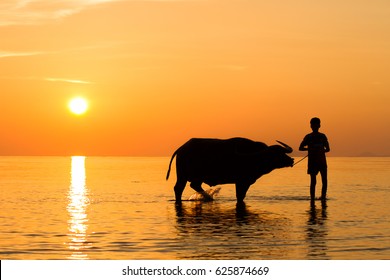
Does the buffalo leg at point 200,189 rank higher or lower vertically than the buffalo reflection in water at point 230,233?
higher

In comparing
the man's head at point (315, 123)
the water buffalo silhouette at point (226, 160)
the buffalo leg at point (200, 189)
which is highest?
the man's head at point (315, 123)

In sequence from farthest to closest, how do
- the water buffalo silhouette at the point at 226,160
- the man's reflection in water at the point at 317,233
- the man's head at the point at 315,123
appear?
the water buffalo silhouette at the point at 226,160 → the man's head at the point at 315,123 → the man's reflection in water at the point at 317,233

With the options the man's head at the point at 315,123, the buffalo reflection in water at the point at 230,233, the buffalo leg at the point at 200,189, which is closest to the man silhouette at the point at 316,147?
the man's head at the point at 315,123

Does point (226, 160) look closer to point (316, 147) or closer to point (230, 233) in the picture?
point (316, 147)

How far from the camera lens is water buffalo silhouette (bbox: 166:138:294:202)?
22.5m

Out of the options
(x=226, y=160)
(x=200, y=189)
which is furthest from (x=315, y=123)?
→ (x=200, y=189)

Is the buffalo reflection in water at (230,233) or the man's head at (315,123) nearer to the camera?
the buffalo reflection in water at (230,233)

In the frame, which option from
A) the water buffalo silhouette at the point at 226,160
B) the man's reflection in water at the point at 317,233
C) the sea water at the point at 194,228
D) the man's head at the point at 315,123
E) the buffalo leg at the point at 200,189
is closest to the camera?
the man's reflection in water at the point at 317,233

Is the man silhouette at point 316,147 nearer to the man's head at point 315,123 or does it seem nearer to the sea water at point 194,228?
the man's head at point 315,123

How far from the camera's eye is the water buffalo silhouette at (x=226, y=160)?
73.7 ft

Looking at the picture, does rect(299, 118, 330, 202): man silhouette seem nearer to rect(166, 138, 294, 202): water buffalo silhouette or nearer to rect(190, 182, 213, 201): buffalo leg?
rect(166, 138, 294, 202): water buffalo silhouette

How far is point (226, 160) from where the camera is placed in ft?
74.0

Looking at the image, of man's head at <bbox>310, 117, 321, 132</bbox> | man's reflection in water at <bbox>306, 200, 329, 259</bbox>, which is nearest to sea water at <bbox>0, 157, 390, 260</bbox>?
man's reflection in water at <bbox>306, 200, 329, 259</bbox>

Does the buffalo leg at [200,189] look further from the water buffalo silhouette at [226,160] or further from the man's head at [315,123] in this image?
the man's head at [315,123]
